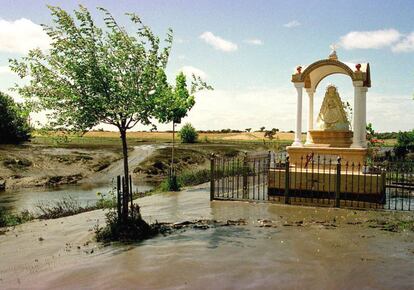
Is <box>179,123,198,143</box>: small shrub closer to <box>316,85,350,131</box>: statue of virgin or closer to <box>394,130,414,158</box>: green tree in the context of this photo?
<box>394,130,414,158</box>: green tree

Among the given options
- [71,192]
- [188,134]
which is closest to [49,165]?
[71,192]

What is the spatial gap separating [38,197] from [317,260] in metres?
19.6

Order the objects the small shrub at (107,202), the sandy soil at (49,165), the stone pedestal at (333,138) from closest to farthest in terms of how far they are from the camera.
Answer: the small shrub at (107,202), the stone pedestal at (333,138), the sandy soil at (49,165)

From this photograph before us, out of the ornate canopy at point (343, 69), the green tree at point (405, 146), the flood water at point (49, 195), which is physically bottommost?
the flood water at point (49, 195)

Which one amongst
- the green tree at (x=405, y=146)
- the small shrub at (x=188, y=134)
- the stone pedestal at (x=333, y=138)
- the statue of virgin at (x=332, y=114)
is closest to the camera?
the stone pedestal at (x=333, y=138)

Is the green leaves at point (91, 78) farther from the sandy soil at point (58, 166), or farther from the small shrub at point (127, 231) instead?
the sandy soil at point (58, 166)

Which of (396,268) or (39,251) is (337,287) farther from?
(39,251)

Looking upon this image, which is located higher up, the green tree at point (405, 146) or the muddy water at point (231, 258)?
the green tree at point (405, 146)

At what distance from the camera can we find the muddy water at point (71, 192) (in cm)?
2103

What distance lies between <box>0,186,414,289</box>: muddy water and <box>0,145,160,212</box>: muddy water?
10.2 m

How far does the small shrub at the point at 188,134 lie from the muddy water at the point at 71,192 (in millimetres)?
24320

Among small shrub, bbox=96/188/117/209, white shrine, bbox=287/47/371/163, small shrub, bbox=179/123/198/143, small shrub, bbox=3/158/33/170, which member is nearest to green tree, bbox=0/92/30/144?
small shrub, bbox=3/158/33/170

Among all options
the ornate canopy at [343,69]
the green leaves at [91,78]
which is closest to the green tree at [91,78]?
the green leaves at [91,78]

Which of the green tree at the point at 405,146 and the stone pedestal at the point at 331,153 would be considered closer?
the stone pedestal at the point at 331,153
